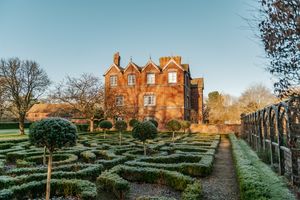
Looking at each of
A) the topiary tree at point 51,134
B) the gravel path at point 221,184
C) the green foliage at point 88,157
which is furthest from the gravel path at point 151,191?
the green foliage at point 88,157

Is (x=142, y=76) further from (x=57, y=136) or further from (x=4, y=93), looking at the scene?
(x=57, y=136)

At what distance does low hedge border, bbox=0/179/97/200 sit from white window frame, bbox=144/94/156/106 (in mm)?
30761

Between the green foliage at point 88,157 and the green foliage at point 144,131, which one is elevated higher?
the green foliage at point 144,131

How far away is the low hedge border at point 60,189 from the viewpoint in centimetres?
635

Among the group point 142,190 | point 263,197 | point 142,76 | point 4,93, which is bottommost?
point 142,190

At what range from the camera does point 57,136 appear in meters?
6.25

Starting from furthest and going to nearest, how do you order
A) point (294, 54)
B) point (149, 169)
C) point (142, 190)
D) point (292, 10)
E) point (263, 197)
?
point (149, 169) < point (142, 190) < point (263, 197) < point (294, 54) < point (292, 10)

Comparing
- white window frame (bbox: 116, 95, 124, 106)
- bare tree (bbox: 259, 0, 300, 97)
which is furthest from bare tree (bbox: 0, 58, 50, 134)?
bare tree (bbox: 259, 0, 300, 97)

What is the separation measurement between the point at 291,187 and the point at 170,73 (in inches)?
1201

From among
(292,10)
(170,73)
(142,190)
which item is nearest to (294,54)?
(292,10)

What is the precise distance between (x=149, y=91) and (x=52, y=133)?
105 ft

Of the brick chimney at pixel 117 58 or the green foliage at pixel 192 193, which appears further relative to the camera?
the brick chimney at pixel 117 58

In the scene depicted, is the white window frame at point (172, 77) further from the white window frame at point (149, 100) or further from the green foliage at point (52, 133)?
the green foliage at point (52, 133)

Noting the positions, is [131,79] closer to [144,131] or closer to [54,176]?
[144,131]
